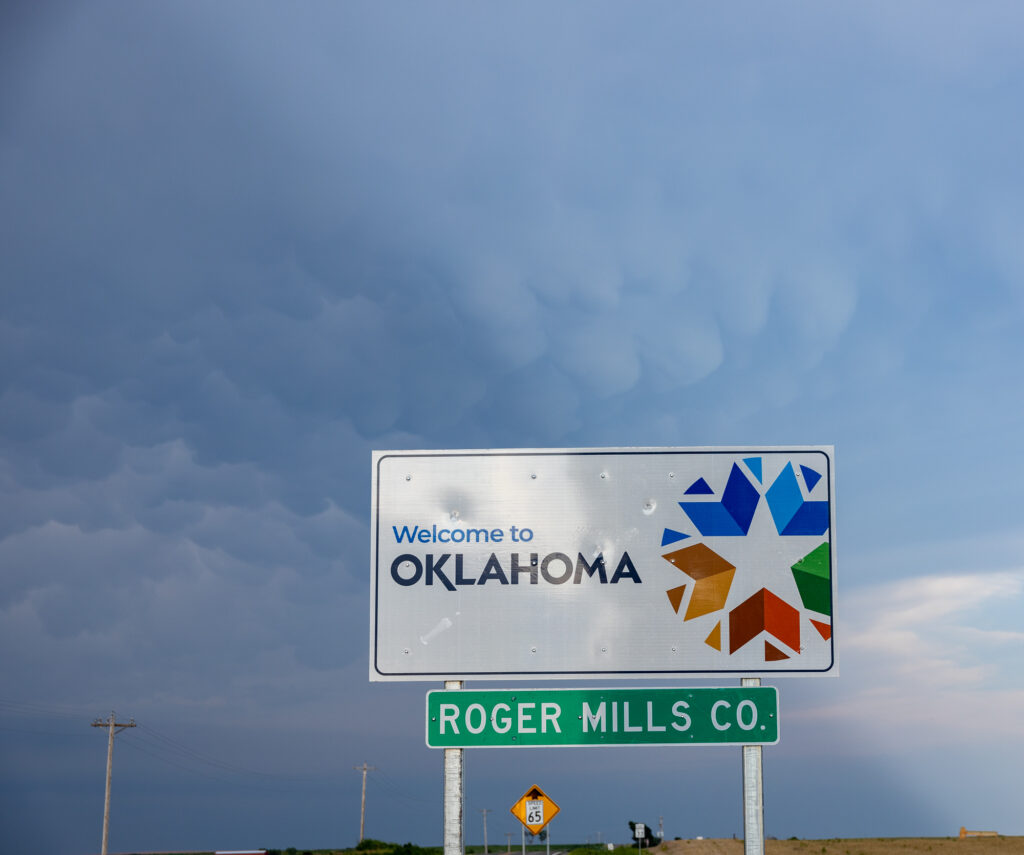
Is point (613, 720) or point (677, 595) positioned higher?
point (677, 595)

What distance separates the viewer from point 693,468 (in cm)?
1006

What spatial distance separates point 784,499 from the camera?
32.7 ft

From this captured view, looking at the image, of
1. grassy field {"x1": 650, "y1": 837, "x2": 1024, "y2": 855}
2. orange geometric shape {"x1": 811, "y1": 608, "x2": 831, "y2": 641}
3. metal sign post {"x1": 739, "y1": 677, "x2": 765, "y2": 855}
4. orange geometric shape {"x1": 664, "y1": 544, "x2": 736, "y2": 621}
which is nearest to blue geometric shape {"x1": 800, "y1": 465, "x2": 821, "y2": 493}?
orange geometric shape {"x1": 664, "y1": 544, "x2": 736, "y2": 621}

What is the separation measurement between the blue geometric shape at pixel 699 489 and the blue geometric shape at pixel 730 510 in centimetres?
2

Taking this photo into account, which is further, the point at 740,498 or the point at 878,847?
the point at 878,847

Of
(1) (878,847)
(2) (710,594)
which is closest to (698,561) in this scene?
(2) (710,594)

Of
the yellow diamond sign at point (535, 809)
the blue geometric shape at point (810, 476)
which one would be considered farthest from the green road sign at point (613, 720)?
the yellow diamond sign at point (535, 809)

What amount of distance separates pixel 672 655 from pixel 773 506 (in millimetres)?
1618

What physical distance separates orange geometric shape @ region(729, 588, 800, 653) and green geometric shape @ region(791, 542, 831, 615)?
0.58 ft

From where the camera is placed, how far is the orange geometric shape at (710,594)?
9.88 meters

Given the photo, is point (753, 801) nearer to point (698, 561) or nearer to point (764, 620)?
point (764, 620)

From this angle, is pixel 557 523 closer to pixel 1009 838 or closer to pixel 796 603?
pixel 796 603

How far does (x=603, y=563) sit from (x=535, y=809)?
45.8 feet

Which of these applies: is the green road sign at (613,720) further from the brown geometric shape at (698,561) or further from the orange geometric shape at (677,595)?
the brown geometric shape at (698,561)
